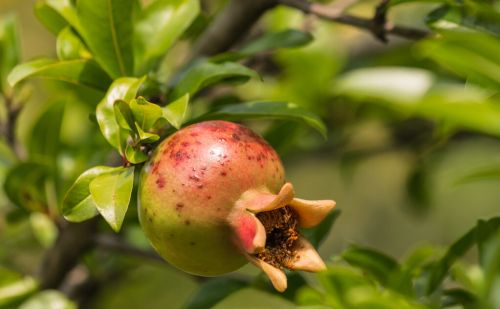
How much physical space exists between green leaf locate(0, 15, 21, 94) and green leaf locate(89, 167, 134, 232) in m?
0.43

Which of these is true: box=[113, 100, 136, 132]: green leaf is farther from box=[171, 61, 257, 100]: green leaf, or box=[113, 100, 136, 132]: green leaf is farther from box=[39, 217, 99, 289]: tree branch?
box=[39, 217, 99, 289]: tree branch

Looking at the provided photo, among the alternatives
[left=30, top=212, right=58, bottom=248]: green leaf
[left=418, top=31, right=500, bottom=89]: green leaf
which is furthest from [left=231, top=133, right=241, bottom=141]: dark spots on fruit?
[left=30, top=212, right=58, bottom=248]: green leaf

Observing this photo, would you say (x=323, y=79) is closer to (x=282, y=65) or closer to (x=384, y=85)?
(x=282, y=65)

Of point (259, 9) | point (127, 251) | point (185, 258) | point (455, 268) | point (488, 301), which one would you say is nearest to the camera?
point (488, 301)

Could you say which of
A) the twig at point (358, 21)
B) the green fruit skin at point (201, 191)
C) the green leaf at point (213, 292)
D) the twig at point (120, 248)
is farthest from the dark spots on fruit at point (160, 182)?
the twig at point (120, 248)

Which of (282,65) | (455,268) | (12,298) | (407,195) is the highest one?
(455,268)

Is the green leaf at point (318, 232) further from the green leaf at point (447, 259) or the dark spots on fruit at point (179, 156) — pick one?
the dark spots on fruit at point (179, 156)

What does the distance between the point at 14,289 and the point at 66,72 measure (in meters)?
0.41

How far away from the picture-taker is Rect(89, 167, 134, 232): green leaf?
0.71 meters

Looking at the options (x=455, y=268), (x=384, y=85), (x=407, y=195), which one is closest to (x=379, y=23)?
(x=384, y=85)

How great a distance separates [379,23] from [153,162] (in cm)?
34

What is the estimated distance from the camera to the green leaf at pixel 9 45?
1111 millimetres

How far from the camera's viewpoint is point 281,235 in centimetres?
A: 72

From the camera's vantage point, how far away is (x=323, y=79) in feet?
4.91
